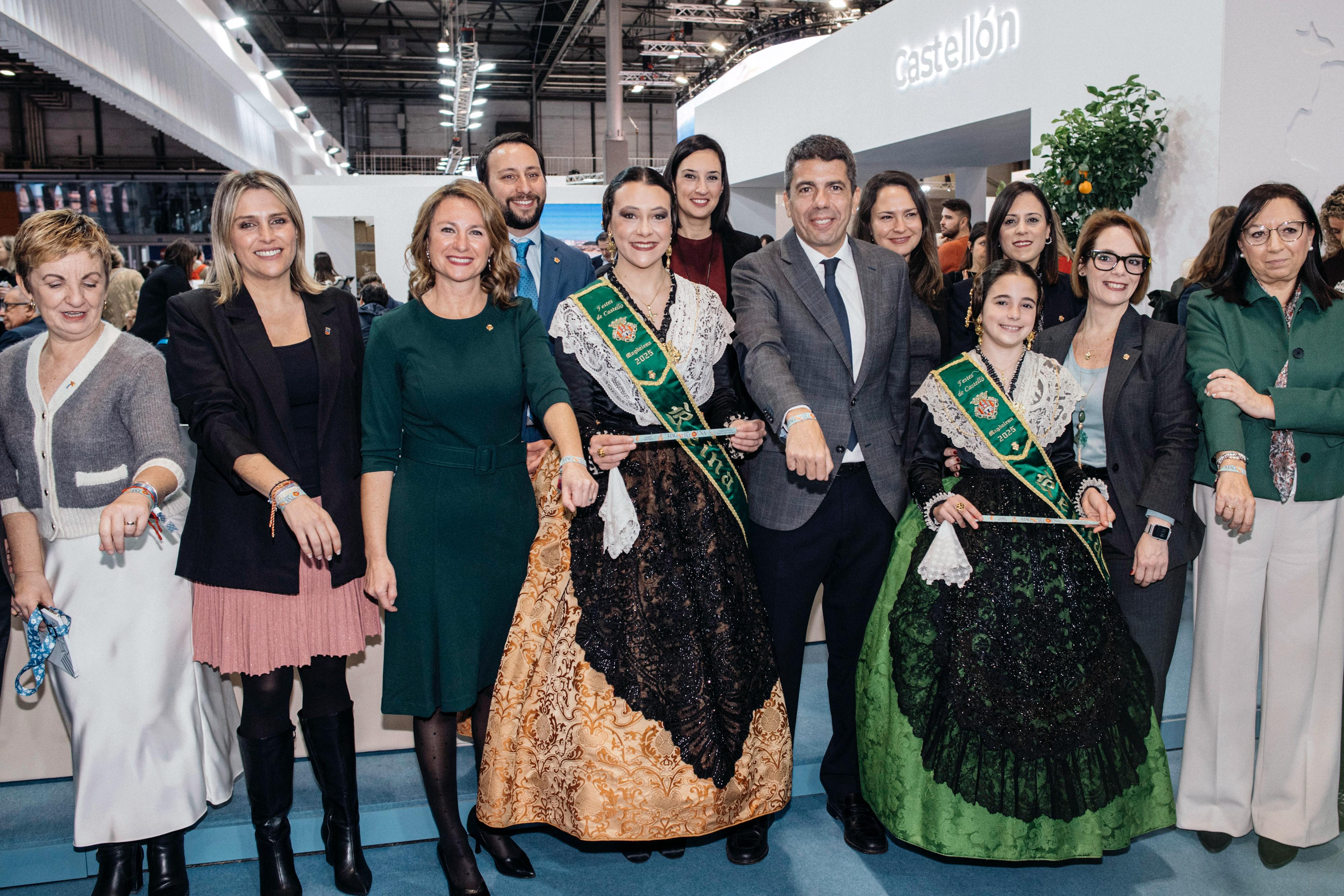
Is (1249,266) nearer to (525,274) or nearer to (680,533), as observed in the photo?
(680,533)

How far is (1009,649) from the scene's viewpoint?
208 centimetres

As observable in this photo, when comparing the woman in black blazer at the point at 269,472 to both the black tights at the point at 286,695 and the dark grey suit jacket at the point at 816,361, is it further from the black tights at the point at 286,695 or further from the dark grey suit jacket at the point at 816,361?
the dark grey suit jacket at the point at 816,361

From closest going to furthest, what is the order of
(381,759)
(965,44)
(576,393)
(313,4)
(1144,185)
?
1. (576,393)
2. (381,759)
3. (1144,185)
4. (965,44)
5. (313,4)

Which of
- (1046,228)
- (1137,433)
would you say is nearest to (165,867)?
(1137,433)

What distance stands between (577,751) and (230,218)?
1316 mm

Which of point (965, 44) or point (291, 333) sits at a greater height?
point (965, 44)

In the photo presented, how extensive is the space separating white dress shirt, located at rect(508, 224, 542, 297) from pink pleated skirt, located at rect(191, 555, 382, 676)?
1.02 metres

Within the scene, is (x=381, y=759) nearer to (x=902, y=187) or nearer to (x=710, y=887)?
(x=710, y=887)

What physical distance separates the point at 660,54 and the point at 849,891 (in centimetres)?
1557

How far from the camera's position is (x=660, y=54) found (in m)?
15.8

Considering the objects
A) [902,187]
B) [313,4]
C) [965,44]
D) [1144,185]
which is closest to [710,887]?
[902,187]

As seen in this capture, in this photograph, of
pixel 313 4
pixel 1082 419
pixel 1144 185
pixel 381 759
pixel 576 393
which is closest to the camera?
pixel 576 393

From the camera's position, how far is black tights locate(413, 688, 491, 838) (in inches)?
81.6

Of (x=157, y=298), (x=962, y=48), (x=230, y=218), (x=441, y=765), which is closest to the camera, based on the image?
(x=230, y=218)
